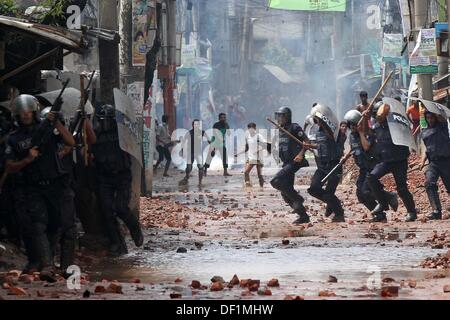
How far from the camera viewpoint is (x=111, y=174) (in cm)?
1372

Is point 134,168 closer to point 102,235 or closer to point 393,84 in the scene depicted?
point 102,235

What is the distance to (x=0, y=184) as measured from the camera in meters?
11.0

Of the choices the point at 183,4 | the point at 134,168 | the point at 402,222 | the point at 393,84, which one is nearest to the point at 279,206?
the point at 402,222

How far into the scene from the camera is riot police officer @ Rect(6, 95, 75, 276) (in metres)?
10.8

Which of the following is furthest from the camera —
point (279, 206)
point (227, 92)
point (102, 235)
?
point (227, 92)

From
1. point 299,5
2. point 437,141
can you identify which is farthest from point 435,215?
point 299,5

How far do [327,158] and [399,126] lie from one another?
126 cm

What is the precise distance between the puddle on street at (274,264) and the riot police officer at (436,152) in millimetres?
3933

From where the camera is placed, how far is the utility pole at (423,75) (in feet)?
75.3

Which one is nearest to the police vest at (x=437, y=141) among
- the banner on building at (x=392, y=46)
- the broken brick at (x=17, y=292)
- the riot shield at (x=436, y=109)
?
the riot shield at (x=436, y=109)

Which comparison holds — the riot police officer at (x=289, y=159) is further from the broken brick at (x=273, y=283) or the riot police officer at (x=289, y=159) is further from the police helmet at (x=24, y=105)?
the broken brick at (x=273, y=283)

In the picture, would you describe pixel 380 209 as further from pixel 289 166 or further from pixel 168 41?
pixel 168 41

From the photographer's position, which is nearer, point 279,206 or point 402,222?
point 402,222

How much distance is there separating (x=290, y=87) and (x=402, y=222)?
5301 centimetres
